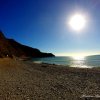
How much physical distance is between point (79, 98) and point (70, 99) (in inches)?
26.4

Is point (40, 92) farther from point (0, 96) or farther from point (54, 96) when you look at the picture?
point (0, 96)

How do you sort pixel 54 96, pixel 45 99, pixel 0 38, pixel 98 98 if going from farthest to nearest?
1. pixel 0 38
2. pixel 54 96
3. pixel 45 99
4. pixel 98 98

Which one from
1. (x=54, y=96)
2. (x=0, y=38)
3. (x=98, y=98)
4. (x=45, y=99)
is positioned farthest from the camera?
(x=0, y=38)

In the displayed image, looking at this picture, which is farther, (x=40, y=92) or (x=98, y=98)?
(x=40, y=92)

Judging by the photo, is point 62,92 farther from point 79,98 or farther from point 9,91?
point 9,91

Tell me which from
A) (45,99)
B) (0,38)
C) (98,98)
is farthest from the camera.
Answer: (0,38)

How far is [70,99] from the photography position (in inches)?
540

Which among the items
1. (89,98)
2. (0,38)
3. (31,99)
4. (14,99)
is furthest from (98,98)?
(0,38)

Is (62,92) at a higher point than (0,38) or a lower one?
lower

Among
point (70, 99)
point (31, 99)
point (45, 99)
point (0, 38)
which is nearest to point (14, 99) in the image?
point (31, 99)

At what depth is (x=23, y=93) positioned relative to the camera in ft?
49.6

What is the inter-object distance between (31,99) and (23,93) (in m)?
1.84

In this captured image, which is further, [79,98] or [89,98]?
[79,98]

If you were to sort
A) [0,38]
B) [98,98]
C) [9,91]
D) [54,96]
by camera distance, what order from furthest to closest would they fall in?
[0,38], [9,91], [54,96], [98,98]
